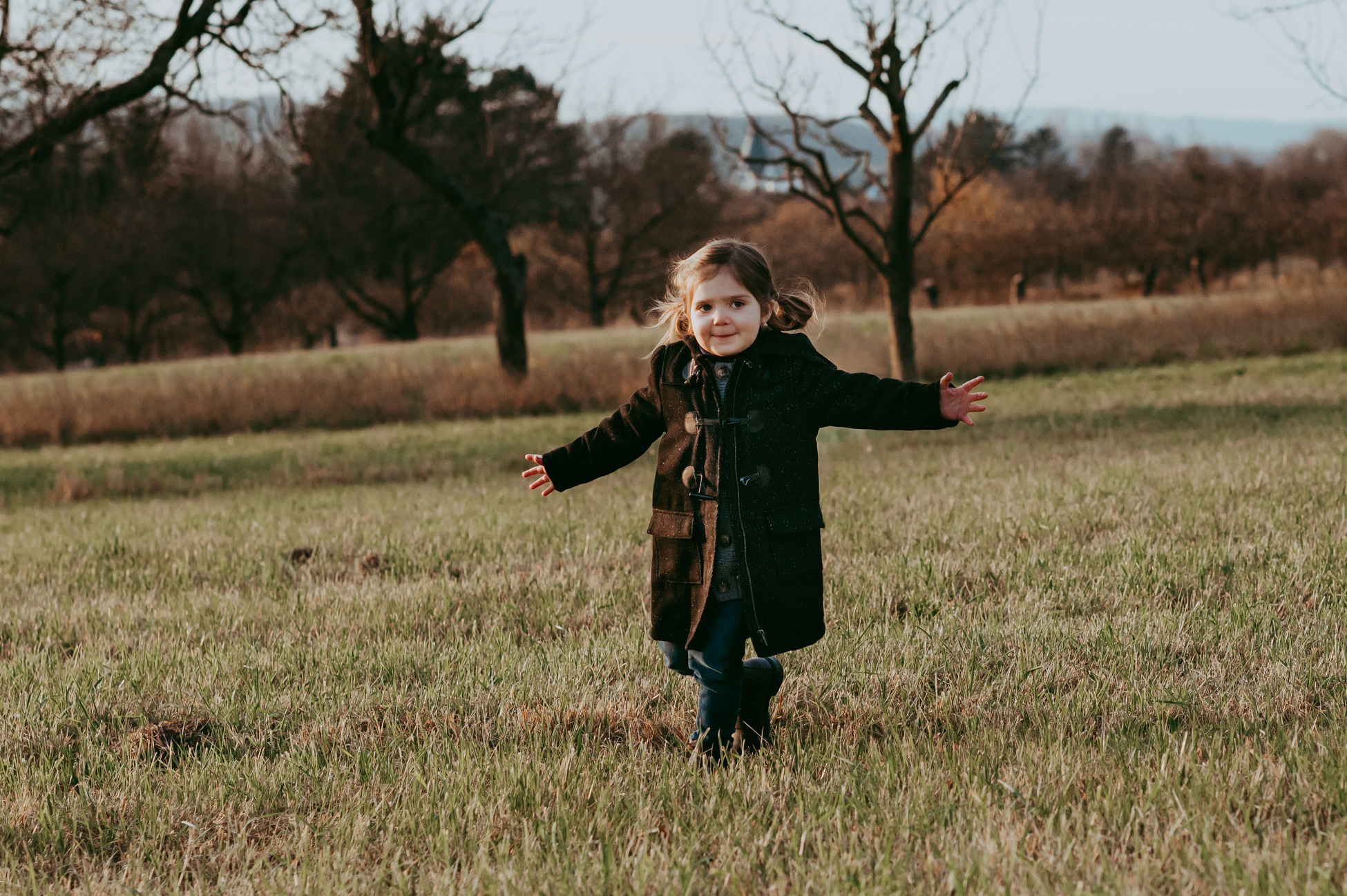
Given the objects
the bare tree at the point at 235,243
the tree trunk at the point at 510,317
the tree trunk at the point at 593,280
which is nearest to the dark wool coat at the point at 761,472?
the tree trunk at the point at 510,317

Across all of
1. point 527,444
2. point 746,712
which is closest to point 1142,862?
point 746,712

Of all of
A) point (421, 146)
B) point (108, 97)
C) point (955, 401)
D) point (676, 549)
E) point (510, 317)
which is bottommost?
point (676, 549)

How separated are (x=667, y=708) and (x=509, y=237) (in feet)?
94.0

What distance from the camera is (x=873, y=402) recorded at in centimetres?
315

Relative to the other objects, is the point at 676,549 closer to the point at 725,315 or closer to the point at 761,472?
the point at 761,472

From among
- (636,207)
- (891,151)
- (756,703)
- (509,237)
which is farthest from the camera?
(636,207)

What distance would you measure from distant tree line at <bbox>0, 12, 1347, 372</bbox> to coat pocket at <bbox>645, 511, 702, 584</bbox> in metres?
27.7

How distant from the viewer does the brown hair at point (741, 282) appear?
124 inches

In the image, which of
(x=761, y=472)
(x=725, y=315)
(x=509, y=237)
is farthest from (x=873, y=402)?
(x=509, y=237)

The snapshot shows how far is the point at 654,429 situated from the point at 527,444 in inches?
383

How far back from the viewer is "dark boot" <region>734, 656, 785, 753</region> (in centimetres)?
321

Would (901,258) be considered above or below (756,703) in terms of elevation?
above

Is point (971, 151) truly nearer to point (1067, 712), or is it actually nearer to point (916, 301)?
point (1067, 712)

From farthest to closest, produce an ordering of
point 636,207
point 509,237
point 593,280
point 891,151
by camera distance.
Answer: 1. point 636,207
2. point 593,280
3. point 509,237
4. point 891,151
